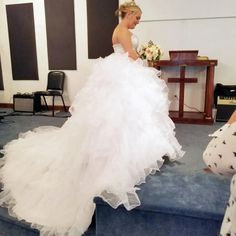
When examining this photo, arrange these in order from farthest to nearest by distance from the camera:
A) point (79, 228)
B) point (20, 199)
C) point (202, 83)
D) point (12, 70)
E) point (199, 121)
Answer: point (12, 70) → point (202, 83) → point (199, 121) → point (20, 199) → point (79, 228)

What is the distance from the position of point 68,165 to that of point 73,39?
3.55m

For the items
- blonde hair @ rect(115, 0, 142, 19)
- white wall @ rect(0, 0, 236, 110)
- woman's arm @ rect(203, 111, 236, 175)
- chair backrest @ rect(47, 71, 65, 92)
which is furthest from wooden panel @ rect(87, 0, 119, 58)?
woman's arm @ rect(203, 111, 236, 175)

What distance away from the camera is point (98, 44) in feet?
16.5

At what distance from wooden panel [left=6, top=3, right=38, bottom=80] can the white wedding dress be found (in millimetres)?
3493

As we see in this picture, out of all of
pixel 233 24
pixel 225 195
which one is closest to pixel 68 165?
pixel 225 195

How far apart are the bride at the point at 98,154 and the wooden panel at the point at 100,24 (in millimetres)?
2392

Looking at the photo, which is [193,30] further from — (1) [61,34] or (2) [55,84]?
(2) [55,84]

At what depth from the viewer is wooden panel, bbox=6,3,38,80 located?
5.39 metres

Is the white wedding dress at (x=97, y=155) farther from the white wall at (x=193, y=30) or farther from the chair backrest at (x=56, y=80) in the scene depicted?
the chair backrest at (x=56, y=80)

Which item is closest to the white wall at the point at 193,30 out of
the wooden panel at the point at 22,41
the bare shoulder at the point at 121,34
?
the wooden panel at the point at 22,41

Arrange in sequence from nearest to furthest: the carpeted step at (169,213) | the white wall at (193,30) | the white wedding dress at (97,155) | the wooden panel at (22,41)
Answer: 1. the carpeted step at (169,213)
2. the white wedding dress at (97,155)
3. the white wall at (193,30)
4. the wooden panel at (22,41)

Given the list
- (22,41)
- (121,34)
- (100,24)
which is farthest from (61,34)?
(121,34)

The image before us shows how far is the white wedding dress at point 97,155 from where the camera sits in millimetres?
1818

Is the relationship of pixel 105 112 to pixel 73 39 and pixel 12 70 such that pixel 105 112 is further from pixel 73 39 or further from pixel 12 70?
pixel 12 70
